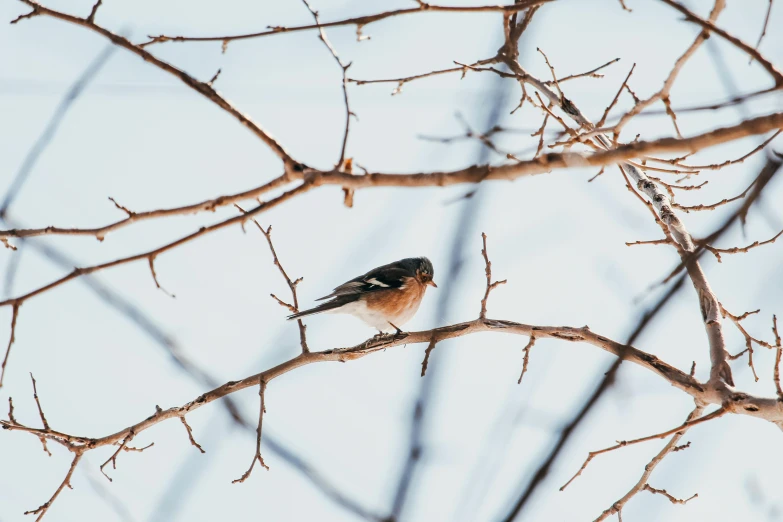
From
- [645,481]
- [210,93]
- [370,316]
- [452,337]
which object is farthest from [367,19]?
[370,316]

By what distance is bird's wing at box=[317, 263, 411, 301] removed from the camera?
262 inches

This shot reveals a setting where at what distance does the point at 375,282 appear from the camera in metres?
6.87

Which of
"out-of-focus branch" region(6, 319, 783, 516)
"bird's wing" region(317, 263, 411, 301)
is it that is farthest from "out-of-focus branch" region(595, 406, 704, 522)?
"bird's wing" region(317, 263, 411, 301)

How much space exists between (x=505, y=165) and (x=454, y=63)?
2.26 m

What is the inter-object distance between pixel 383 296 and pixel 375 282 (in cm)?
26

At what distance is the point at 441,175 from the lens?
220 centimetres

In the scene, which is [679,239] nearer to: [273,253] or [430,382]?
[273,253]

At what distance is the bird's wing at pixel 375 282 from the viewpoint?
21.9 ft

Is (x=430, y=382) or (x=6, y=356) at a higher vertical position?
(x=6, y=356)

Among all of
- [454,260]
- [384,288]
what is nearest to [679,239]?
[384,288]

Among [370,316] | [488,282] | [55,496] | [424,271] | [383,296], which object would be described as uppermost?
[424,271]

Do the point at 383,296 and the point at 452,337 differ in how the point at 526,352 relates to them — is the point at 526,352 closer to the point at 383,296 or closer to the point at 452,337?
the point at 452,337

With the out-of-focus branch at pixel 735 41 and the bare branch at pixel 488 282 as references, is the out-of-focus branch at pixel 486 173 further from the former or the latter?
the bare branch at pixel 488 282

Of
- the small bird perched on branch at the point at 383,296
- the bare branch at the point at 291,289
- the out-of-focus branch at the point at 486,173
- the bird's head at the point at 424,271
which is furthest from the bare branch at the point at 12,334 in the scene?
the bird's head at the point at 424,271
